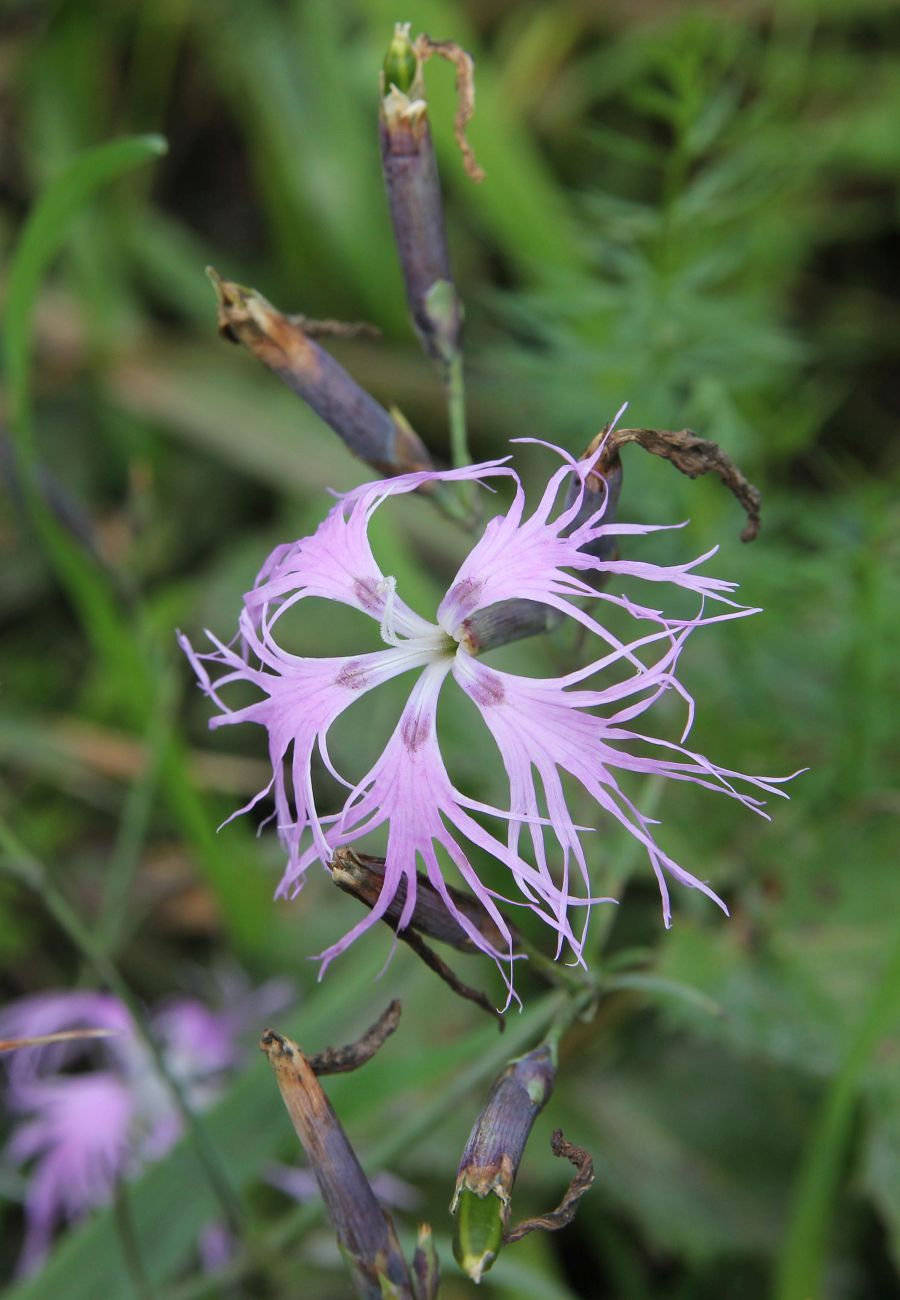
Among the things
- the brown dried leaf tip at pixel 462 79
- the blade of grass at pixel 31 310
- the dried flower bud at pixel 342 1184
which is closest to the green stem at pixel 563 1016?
the dried flower bud at pixel 342 1184

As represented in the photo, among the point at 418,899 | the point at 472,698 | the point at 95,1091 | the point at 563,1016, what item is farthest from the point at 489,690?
the point at 95,1091

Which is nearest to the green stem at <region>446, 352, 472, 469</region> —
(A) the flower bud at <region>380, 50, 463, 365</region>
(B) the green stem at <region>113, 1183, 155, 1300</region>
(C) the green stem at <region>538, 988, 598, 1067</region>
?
(A) the flower bud at <region>380, 50, 463, 365</region>

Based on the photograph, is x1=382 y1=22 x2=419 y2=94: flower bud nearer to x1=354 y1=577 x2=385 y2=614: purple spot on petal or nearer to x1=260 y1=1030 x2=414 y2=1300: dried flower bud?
x1=354 y1=577 x2=385 y2=614: purple spot on petal

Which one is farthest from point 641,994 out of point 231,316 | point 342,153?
point 342,153

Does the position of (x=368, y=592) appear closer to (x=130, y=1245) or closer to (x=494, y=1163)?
(x=494, y=1163)

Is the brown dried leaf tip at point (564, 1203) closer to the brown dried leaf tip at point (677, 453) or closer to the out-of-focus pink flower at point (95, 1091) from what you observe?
the brown dried leaf tip at point (677, 453)

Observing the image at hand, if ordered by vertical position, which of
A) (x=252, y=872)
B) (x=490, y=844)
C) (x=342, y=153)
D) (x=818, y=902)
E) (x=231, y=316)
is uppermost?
(x=231, y=316)

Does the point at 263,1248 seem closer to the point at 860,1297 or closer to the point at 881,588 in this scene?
the point at 860,1297
